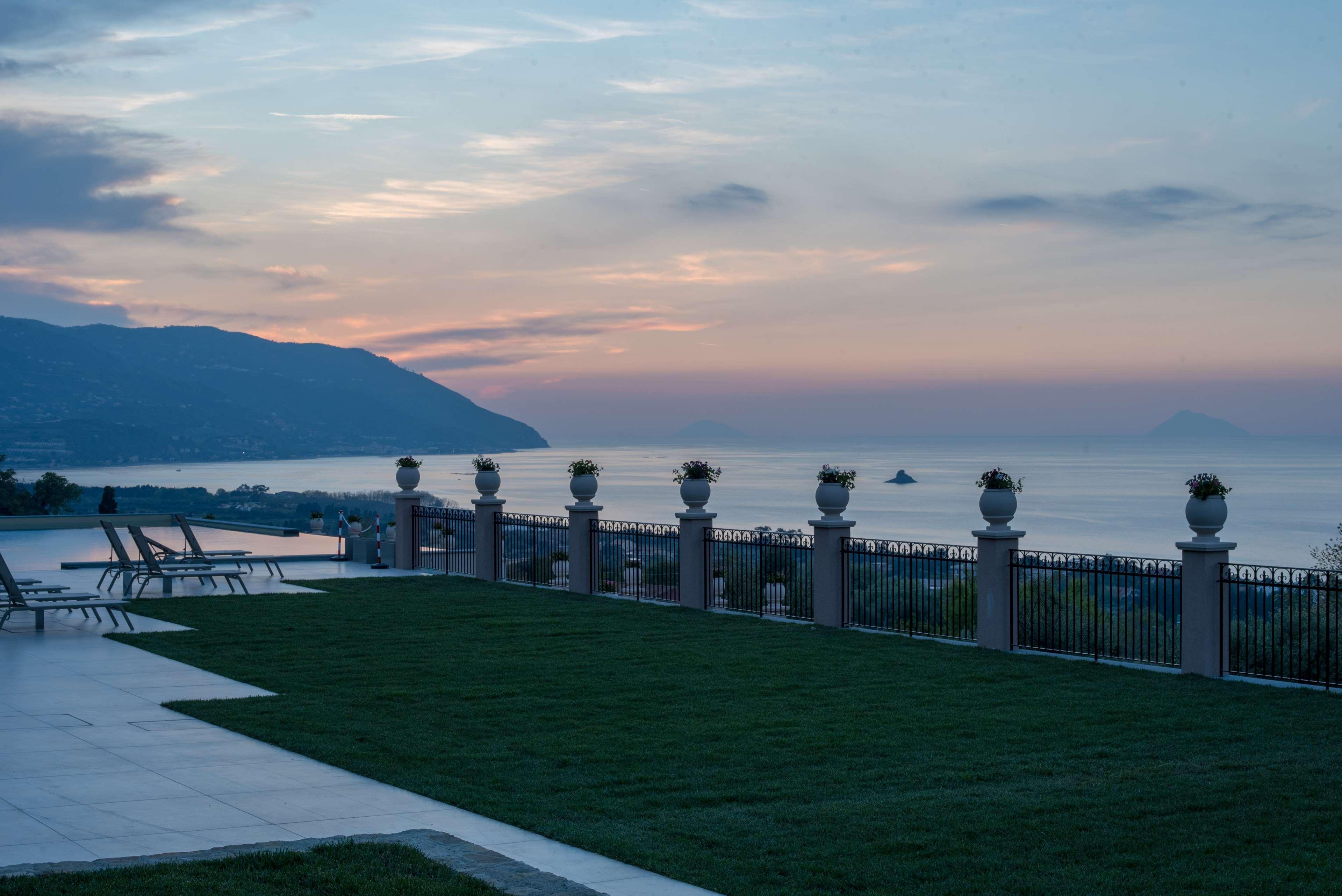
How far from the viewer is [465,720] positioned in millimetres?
10352

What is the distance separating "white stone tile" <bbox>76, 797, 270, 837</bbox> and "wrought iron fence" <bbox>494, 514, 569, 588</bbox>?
47.2ft

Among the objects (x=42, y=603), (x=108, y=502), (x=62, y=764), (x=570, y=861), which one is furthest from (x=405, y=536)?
(x=570, y=861)

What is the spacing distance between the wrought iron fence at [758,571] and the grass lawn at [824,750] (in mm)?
2238

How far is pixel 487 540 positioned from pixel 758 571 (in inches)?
272

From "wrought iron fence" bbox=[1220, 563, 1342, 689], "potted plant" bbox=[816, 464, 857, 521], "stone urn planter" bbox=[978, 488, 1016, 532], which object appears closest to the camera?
"wrought iron fence" bbox=[1220, 563, 1342, 689]

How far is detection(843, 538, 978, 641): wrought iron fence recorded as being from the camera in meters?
15.9

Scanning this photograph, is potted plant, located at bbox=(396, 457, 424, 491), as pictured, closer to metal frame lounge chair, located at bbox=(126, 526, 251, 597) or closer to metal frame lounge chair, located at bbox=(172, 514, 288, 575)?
metal frame lounge chair, located at bbox=(172, 514, 288, 575)

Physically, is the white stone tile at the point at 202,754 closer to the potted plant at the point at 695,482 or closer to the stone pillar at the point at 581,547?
the potted plant at the point at 695,482

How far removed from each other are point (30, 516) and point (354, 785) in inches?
1014

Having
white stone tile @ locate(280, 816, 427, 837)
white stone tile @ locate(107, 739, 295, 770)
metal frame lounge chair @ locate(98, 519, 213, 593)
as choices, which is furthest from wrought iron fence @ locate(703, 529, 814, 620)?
white stone tile @ locate(280, 816, 427, 837)

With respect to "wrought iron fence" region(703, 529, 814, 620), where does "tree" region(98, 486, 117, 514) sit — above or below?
above

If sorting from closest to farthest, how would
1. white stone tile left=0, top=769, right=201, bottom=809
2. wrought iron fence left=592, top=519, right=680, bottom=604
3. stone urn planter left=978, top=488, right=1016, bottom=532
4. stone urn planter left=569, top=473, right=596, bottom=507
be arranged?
white stone tile left=0, top=769, right=201, bottom=809 < stone urn planter left=978, top=488, right=1016, bottom=532 < wrought iron fence left=592, top=519, right=680, bottom=604 < stone urn planter left=569, top=473, right=596, bottom=507

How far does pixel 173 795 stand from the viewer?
7.79 meters

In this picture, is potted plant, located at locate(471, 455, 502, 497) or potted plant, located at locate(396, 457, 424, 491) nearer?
potted plant, located at locate(471, 455, 502, 497)
